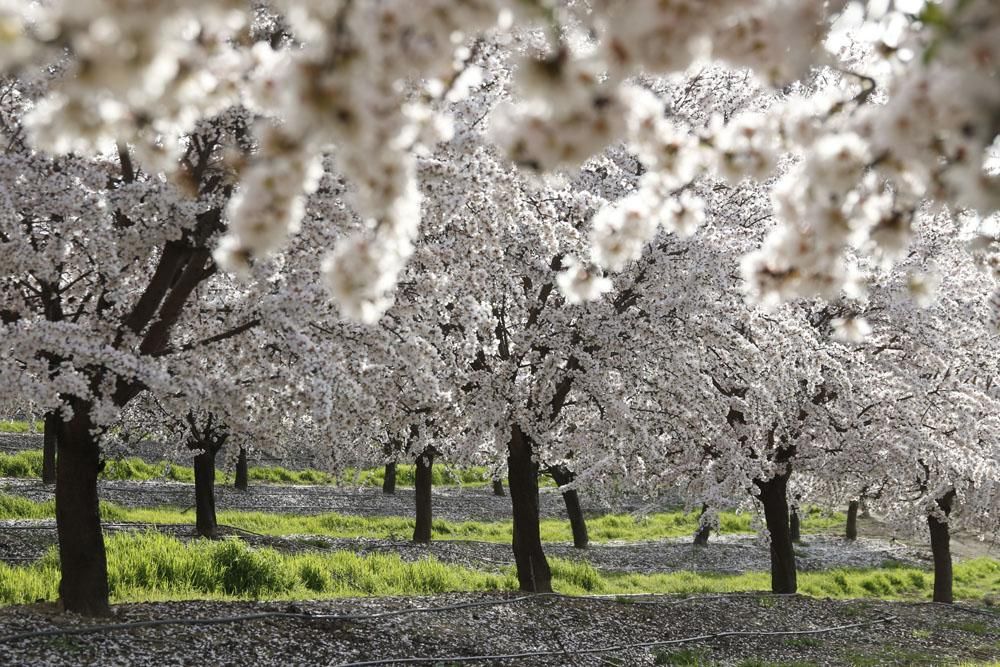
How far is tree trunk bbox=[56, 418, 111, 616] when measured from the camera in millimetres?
9547

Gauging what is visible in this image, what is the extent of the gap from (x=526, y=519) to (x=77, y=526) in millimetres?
7193

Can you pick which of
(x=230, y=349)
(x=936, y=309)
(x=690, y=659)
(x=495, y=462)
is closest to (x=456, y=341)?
(x=230, y=349)

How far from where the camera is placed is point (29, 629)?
342 inches

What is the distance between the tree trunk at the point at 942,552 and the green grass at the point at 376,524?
6.45m

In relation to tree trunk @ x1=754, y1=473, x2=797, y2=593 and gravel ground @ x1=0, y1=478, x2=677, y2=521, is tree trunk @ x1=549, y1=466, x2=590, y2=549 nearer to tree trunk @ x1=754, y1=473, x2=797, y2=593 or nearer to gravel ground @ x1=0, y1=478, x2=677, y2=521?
gravel ground @ x1=0, y1=478, x2=677, y2=521

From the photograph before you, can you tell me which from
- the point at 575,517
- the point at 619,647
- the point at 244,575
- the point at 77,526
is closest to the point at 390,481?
the point at 575,517

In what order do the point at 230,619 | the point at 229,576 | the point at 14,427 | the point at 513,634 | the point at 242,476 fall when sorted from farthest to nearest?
1. the point at 14,427
2. the point at 242,476
3. the point at 229,576
4. the point at 513,634
5. the point at 230,619

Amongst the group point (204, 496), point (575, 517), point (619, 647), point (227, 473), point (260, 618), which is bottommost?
point (575, 517)

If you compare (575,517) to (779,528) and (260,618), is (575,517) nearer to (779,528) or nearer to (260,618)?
(779,528)

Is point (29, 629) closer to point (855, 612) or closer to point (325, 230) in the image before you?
point (325, 230)

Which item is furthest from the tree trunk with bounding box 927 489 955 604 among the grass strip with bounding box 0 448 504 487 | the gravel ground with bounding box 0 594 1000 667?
the grass strip with bounding box 0 448 504 487

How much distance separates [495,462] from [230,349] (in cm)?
1004

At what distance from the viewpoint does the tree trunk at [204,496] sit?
21.2 m

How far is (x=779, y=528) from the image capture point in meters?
18.4
